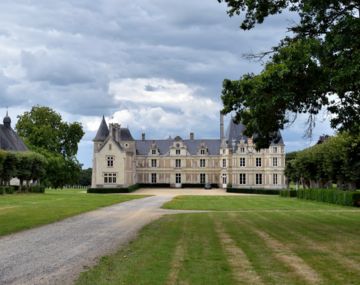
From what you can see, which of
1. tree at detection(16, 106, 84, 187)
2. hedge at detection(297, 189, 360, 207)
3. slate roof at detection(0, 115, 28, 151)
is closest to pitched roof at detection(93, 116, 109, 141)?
tree at detection(16, 106, 84, 187)

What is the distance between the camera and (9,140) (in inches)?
3127

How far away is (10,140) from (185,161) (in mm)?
34316

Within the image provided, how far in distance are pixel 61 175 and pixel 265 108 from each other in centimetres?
7030

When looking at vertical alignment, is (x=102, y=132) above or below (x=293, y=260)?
above

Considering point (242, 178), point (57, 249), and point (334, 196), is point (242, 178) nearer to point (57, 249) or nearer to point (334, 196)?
point (334, 196)

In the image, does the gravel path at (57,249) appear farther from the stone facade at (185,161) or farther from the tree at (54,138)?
the stone facade at (185,161)

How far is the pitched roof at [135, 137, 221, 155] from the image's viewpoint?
103062 mm

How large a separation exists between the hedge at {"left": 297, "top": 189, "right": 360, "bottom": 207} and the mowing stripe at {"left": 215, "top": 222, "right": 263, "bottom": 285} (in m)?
26.0

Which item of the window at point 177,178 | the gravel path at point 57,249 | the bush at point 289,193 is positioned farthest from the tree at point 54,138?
the gravel path at point 57,249

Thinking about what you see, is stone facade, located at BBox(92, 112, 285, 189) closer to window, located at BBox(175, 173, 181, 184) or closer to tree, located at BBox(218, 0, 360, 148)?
window, located at BBox(175, 173, 181, 184)

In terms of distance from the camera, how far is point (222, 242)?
613 inches

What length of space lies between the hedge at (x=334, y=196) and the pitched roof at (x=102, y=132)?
4635 cm

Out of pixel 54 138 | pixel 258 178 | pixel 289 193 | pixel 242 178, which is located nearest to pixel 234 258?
pixel 289 193

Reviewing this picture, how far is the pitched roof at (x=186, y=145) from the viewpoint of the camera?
10306 centimetres
